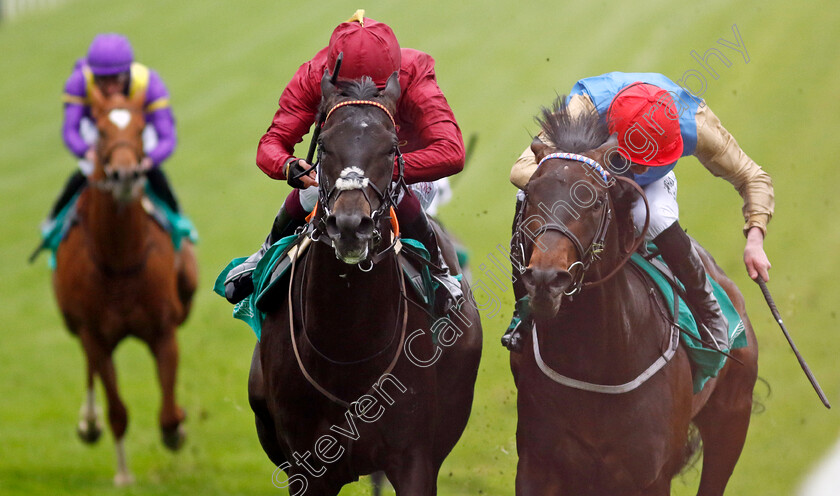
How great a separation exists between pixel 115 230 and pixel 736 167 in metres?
3.94

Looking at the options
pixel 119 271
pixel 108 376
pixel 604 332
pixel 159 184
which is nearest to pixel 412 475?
pixel 604 332

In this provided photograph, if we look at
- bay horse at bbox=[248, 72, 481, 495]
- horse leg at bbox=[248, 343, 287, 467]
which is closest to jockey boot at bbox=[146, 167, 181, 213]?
horse leg at bbox=[248, 343, 287, 467]

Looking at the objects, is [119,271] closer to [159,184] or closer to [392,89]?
[159,184]

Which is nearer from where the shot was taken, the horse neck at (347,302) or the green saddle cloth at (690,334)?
the horse neck at (347,302)

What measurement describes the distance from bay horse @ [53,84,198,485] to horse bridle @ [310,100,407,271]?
3.29 metres

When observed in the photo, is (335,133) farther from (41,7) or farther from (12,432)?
(41,7)

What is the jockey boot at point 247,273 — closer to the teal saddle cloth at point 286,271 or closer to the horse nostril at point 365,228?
the teal saddle cloth at point 286,271

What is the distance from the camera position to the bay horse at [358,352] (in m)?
3.40

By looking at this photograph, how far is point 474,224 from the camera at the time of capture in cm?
1296

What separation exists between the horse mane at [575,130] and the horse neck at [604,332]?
12.7 inches

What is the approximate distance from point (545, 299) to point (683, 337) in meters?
1.10

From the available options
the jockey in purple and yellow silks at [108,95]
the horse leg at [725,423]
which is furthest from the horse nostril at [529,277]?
the jockey in purple and yellow silks at [108,95]

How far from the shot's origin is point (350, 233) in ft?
10.5

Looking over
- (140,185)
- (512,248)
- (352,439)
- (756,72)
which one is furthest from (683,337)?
(756,72)
